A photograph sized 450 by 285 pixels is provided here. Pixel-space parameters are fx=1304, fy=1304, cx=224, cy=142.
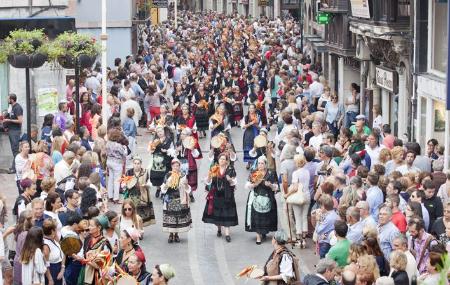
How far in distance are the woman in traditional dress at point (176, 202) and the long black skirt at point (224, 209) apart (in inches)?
19.9

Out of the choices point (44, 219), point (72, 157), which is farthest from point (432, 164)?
point (44, 219)

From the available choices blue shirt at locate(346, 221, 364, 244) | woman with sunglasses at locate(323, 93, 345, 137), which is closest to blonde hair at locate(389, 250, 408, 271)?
blue shirt at locate(346, 221, 364, 244)

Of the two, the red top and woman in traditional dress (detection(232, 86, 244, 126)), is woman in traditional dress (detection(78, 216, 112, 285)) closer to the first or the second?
the red top

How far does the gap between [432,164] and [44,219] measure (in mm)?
6912

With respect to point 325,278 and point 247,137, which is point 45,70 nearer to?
point 247,137

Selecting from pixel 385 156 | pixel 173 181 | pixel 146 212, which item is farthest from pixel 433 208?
pixel 146 212

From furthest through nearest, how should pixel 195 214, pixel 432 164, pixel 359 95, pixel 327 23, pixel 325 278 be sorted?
pixel 327 23 < pixel 359 95 < pixel 195 214 < pixel 432 164 < pixel 325 278

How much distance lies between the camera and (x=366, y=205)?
51.8 feet

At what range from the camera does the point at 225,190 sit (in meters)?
20.0

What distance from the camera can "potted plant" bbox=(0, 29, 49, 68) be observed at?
23.5 meters

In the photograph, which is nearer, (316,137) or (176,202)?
(176,202)

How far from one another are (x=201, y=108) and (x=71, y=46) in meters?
6.24

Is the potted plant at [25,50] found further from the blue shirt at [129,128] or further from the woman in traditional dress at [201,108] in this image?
the woman in traditional dress at [201,108]

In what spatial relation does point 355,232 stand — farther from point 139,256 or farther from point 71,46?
point 71,46
